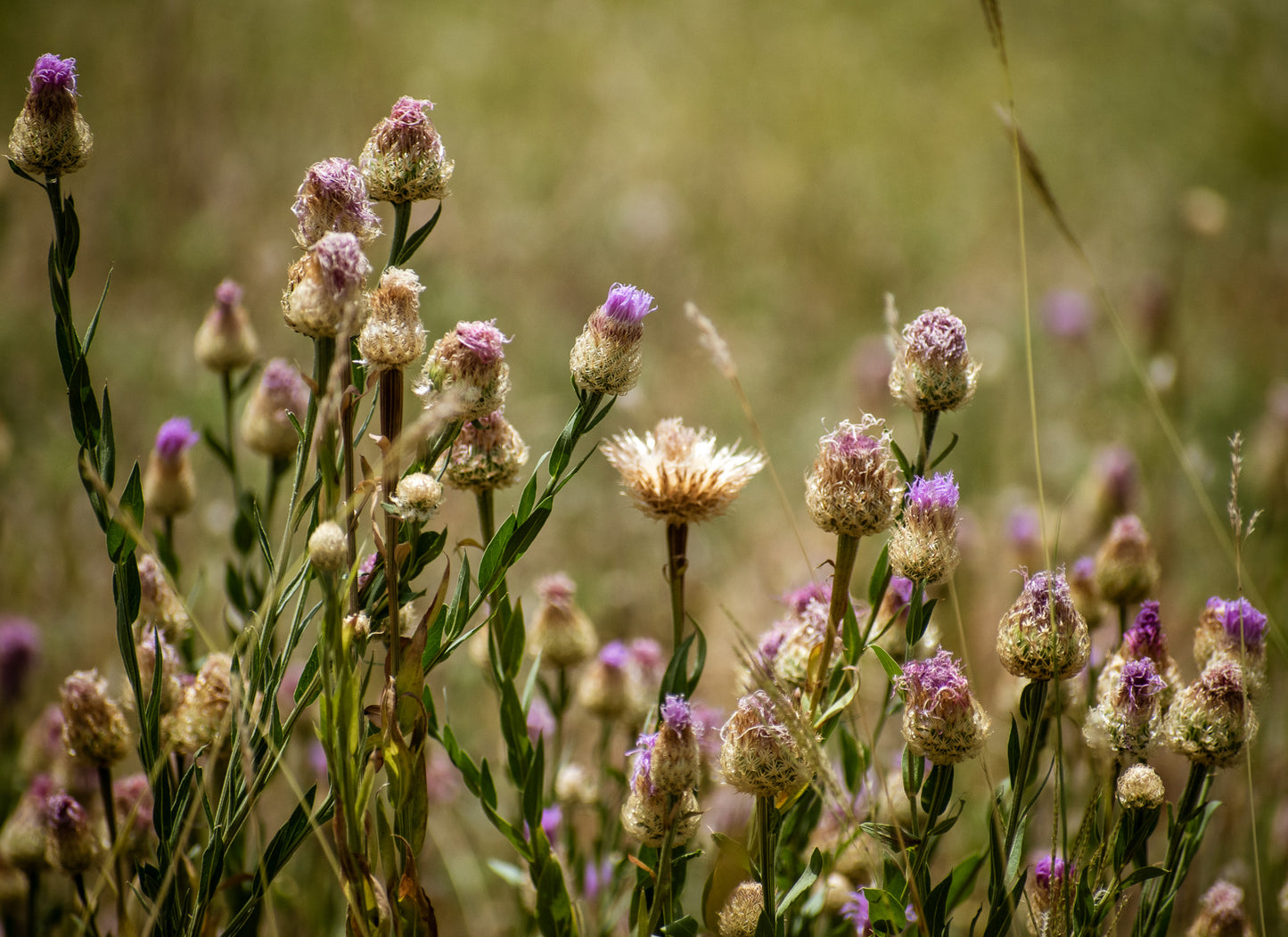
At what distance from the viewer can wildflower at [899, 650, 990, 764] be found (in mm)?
1080

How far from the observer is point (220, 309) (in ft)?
5.85

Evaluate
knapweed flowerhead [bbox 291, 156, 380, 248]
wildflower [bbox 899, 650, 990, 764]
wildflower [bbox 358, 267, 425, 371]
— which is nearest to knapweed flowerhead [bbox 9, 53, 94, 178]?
knapweed flowerhead [bbox 291, 156, 380, 248]

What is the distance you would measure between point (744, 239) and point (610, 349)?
459 centimetres

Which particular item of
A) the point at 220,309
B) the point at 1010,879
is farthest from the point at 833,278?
the point at 1010,879

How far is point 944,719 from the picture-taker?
1083 millimetres

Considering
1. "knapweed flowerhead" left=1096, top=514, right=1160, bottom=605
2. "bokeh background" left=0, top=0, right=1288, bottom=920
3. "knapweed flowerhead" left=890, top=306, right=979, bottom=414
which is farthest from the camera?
"bokeh background" left=0, top=0, right=1288, bottom=920

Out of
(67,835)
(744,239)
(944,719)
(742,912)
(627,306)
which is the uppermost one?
(744,239)

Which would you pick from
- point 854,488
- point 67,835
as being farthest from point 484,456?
point 67,835

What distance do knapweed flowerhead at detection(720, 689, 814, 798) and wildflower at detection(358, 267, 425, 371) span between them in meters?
0.55

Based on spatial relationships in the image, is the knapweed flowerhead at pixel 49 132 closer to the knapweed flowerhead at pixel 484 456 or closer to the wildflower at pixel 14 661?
the knapweed flowerhead at pixel 484 456

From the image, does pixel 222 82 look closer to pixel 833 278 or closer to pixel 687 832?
pixel 833 278

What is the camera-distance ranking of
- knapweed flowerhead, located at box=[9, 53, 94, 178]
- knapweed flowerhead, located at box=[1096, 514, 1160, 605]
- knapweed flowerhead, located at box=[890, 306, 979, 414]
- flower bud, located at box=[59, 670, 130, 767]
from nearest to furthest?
1. knapweed flowerhead, located at box=[9, 53, 94, 178]
2. knapweed flowerhead, located at box=[890, 306, 979, 414]
3. flower bud, located at box=[59, 670, 130, 767]
4. knapweed flowerhead, located at box=[1096, 514, 1160, 605]

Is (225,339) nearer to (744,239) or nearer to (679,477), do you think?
(679,477)

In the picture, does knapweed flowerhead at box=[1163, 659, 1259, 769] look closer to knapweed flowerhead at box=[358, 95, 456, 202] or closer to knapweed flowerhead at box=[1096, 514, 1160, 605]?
knapweed flowerhead at box=[1096, 514, 1160, 605]
